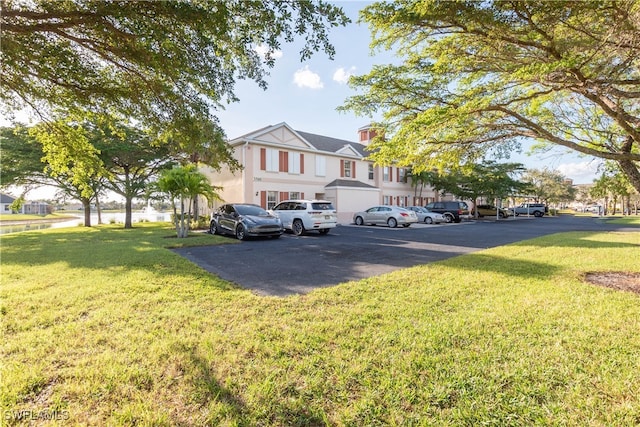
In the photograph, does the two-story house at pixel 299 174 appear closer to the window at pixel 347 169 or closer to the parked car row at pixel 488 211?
the window at pixel 347 169

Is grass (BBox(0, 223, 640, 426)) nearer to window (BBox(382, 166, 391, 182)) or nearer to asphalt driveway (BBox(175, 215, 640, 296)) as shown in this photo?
asphalt driveway (BBox(175, 215, 640, 296))

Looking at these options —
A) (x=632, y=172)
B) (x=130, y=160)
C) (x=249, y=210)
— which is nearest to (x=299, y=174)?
(x=249, y=210)

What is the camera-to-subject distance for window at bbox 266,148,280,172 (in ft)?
66.1

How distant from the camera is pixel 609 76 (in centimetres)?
546

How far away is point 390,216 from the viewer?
19641 mm

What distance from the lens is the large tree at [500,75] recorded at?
4762mm

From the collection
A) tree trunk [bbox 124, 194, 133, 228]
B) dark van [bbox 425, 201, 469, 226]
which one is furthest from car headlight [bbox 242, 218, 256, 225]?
dark van [bbox 425, 201, 469, 226]

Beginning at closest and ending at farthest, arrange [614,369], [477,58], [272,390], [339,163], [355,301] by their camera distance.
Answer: [272,390], [614,369], [355,301], [477,58], [339,163]

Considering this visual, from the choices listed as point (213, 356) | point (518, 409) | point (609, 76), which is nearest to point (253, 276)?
point (213, 356)

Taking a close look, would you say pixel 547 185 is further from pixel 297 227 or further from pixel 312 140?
pixel 297 227

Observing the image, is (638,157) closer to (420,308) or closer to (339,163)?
(420,308)

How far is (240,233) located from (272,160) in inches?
366

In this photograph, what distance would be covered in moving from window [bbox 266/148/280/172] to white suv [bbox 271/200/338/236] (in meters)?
6.31

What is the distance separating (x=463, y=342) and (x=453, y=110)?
13.7 ft
